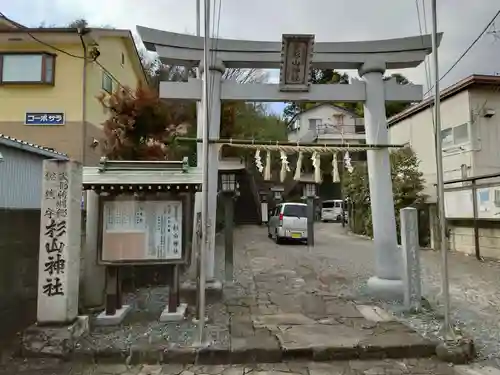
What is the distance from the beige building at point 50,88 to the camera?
49.3 feet

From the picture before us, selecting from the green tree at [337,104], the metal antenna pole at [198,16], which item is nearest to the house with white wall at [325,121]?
the green tree at [337,104]

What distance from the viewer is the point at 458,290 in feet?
30.5

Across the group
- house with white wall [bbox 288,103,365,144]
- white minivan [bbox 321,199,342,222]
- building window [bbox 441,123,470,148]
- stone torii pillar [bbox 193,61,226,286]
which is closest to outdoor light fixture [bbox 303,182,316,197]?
building window [bbox 441,123,470,148]

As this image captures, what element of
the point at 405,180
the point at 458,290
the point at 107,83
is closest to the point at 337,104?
the point at 405,180

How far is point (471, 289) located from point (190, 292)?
20.9 feet

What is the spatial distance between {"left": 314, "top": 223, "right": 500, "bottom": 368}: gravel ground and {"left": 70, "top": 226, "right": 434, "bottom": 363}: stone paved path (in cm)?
60

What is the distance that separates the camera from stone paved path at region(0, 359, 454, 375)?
498 centimetres

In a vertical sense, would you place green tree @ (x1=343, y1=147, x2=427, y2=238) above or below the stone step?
above

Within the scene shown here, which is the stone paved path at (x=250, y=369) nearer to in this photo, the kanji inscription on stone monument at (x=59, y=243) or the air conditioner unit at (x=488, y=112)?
the kanji inscription on stone monument at (x=59, y=243)

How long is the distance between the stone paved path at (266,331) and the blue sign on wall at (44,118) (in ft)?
30.3

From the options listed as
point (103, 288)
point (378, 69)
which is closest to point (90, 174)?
point (103, 288)

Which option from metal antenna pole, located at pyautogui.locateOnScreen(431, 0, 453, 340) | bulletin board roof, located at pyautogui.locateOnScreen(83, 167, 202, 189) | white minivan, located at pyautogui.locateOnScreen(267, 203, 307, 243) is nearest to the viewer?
metal antenna pole, located at pyautogui.locateOnScreen(431, 0, 453, 340)

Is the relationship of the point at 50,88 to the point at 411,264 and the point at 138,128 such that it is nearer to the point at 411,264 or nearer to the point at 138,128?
the point at 138,128

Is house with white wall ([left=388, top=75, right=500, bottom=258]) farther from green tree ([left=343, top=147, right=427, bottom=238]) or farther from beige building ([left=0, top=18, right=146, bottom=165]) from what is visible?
beige building ([left=0, top=18, right=146, bottom=165])
